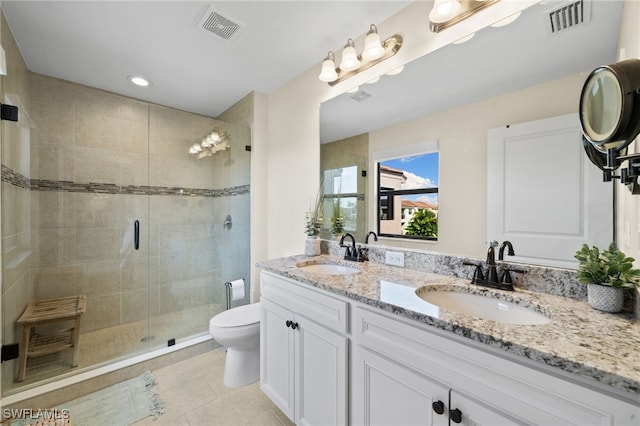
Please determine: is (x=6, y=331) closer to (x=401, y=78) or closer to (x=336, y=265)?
(x=336, y=265)

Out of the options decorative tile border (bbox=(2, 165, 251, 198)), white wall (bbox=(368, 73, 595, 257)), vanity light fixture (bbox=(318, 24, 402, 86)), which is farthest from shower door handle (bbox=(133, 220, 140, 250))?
white wall (bbox=(368, 73, 595, 257))

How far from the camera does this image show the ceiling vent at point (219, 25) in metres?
1.54

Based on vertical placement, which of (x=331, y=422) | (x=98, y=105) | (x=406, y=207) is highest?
(x=98, y=105)

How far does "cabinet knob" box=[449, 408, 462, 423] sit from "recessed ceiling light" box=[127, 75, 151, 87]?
296 centimetres

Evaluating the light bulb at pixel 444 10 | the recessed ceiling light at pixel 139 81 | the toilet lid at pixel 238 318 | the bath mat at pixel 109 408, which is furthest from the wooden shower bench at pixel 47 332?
the light bulb at pixel 444 10

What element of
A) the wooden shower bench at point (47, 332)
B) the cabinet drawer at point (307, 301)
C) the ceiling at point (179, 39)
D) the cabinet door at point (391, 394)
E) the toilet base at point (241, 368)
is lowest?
the toilet base at point (241, 368)

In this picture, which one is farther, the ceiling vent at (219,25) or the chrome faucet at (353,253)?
the chrome faucet at (353,253)

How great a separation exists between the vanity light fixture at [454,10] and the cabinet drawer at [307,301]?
142 cm

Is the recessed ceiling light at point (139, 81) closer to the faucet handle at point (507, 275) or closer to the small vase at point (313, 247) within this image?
the small vase at point (313, 247)

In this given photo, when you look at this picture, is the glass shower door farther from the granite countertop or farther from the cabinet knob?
the cabinet knob

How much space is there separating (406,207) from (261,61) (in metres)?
1.57

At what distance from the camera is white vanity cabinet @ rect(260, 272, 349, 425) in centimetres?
113

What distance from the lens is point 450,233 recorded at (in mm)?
1300

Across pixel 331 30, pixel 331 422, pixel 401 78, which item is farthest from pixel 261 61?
pixel 331 422
